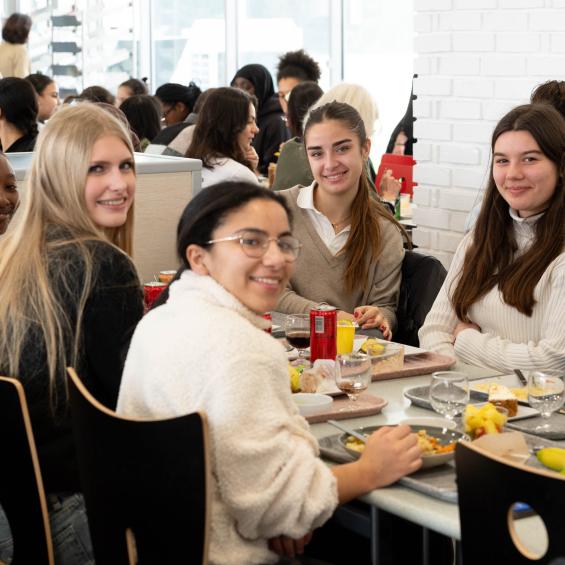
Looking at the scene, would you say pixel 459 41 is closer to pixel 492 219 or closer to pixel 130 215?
pixel 492 219

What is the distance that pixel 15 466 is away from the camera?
183 centimetres

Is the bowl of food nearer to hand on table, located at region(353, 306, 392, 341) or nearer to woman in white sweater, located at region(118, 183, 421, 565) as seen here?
woman in white sweater, located at region(118, 183, 421, 565)

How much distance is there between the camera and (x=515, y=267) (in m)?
2.76

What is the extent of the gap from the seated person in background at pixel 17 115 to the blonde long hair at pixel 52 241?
3140 mm

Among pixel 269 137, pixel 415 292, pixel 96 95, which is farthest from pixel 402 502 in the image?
pixel 269 137

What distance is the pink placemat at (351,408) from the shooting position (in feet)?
6.93

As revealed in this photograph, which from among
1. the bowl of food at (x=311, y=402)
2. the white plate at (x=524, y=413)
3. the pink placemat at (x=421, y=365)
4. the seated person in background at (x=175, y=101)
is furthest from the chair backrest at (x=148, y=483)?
the seated person in background at (x=175, y=101)

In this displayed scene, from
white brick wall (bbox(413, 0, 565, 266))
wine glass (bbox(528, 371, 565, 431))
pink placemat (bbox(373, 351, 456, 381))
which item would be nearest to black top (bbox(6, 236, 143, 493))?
pink placemat (bbox(373, 351, 456, 381))

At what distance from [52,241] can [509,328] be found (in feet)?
4.11

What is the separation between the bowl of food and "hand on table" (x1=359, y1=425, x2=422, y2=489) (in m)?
0.31

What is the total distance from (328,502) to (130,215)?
3.70 ft

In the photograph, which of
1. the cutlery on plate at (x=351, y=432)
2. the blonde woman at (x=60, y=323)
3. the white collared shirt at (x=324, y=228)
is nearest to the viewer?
the cutlery on plate at (x=351, y=432)

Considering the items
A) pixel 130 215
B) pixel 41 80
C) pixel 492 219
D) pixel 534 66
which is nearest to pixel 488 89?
pixel 534 66

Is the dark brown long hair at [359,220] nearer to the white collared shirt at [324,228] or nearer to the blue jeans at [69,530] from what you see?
the white collared shirt at [324,228]
